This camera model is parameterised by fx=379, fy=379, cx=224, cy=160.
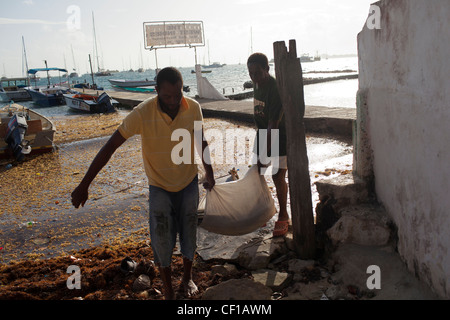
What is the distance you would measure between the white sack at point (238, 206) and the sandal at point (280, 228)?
0.95 feet

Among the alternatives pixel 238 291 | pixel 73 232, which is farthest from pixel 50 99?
pixel 238 291

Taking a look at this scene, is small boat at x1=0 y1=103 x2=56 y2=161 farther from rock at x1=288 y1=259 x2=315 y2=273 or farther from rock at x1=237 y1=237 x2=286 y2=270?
rock at x1=288 y1=259 x2=315 y2=273

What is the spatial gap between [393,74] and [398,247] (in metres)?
1.40

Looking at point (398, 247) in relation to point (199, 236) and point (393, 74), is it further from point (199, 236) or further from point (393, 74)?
point (199, 236)

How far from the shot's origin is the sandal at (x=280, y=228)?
12.8ft

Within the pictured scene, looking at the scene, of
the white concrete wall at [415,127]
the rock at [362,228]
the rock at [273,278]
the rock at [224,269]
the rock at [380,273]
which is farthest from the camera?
the rock at [224,269]

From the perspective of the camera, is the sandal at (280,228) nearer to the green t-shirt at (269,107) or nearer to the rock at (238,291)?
the green t-shirt at (269,107)

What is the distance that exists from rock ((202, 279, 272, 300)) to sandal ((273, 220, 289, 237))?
2.97ft

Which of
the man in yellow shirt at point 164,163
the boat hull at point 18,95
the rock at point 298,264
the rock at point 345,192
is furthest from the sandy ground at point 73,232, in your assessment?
the boat hull at point 18,95

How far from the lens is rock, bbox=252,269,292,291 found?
3.12 m

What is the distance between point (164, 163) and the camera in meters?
2.78

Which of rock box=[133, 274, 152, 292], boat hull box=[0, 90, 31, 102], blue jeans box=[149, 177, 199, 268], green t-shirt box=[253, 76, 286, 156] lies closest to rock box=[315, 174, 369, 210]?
green t-shirt box=[253, 76, 286, 156]

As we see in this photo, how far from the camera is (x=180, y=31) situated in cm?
2081
